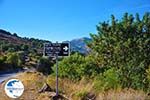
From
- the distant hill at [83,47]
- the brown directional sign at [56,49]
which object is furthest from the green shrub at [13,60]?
the brown directional sign at [56,49]

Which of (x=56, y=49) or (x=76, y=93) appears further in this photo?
(x=56, y=49)

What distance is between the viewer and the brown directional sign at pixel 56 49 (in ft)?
54.1

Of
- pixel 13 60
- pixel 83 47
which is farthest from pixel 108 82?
pixel 13 60

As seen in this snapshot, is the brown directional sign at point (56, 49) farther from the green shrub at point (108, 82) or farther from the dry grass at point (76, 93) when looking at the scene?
the green shrub at point (108, 82)

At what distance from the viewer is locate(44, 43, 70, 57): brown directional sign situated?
A: 1650 cm

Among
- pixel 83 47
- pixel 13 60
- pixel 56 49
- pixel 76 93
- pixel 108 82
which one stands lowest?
pixel 76 93

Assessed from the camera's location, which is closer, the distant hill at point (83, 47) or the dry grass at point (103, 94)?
the dry grass at point (103, 94)

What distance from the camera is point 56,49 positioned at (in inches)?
656

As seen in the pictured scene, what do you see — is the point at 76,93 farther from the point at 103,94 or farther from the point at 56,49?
the point at 56,49

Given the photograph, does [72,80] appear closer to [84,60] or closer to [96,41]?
[84,60]

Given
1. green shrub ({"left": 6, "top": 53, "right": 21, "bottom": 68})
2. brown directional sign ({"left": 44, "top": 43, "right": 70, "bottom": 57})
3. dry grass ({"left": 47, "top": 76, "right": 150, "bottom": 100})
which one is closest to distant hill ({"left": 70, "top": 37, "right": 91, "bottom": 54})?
brown directional sign ({"left": 44, "top": 43, "right": 70, "bottom": 57})

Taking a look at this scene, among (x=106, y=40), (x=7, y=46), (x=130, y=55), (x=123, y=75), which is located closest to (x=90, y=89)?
(x=123, y=75)

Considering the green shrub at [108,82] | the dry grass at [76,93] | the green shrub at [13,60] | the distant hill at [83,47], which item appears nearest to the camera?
the dry grass at [76,93]

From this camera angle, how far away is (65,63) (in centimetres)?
2392
